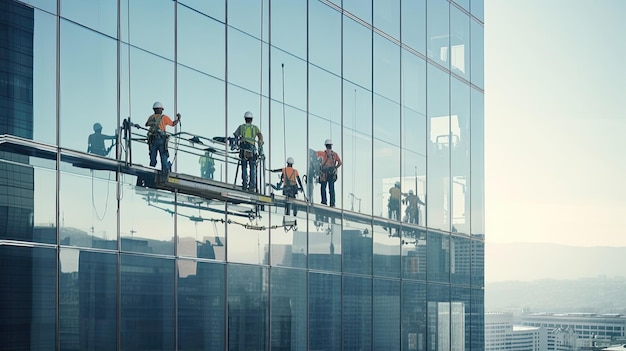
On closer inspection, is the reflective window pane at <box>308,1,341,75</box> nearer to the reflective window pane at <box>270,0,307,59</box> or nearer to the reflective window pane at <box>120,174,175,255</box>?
the reflective window pane at <box>270,0,307,59</box>

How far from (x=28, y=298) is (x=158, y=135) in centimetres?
500

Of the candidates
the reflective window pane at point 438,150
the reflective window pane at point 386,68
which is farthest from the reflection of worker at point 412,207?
the reflective window pane at point 386,68

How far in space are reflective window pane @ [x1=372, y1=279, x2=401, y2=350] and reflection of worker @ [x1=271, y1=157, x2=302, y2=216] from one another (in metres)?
6.09

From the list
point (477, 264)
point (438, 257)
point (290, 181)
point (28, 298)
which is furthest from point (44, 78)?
point (477, 264)

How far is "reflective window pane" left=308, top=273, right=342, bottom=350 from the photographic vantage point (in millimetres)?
27938

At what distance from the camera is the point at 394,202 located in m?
33.4

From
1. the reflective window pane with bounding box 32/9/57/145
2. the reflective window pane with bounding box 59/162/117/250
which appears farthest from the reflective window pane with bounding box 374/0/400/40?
the reflective window pane with bounding box 32/9/57/145

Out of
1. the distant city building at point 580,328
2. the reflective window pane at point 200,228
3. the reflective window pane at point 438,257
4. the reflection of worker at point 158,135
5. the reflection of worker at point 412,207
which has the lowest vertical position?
the distant city building at point 580,328

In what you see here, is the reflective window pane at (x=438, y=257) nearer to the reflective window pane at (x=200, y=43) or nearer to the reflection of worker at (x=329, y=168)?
the reflection of worker at (x=329, y=168)

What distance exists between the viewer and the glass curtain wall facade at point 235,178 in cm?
1858

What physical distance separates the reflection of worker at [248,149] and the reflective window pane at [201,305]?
241 cm

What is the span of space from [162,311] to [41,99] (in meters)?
5.58

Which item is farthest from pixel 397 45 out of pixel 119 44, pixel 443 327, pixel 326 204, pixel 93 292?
pixel 93 292

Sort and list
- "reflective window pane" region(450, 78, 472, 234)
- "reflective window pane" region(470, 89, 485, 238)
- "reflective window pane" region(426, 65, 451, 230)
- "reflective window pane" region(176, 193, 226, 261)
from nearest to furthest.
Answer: "reflective window pane" region(176, 193, 226, 261), "reflective window pane" region(426, 65, 451, 230), "reflective window pane" region(450, 78, 472, 234), "reflective window pane" region(470, 89, 485, 238)
